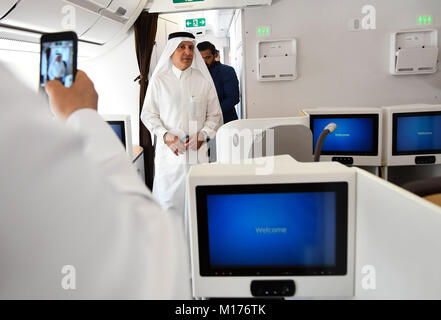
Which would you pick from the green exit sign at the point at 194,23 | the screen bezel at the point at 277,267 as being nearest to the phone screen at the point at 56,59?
the screen bezel at the point at 277,267

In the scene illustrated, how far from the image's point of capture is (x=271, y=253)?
124 centimetres

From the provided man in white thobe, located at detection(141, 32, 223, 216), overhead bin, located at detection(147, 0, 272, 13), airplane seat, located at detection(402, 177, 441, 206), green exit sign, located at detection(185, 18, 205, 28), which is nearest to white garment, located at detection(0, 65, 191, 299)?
airplane seat, located at detection(402, 177, 441, 206)

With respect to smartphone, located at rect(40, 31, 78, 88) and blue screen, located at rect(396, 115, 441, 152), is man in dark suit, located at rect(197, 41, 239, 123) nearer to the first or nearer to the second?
blue screen, located at rect(396, 115, 441, 152)

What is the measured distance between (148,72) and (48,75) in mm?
3920

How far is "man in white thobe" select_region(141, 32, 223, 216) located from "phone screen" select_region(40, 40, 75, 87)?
2238 mm

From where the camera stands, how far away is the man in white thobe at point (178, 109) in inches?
130

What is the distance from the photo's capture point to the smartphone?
95cm

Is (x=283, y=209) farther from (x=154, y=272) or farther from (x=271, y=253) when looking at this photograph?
(x=154, y=272)

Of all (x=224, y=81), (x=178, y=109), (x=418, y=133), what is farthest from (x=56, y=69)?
(x=224, y=81)

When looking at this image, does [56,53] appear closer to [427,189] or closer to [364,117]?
[427,189]

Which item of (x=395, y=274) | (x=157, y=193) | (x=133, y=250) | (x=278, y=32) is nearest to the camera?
(x=133, y=250)

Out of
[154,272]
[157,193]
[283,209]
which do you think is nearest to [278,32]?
[157,193]

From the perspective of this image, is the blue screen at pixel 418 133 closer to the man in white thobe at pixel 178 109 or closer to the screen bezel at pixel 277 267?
the man in white thobe at pixel 178 109

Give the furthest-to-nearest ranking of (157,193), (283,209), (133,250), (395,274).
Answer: (157,193), (283,209), (395,274), (133,250)
